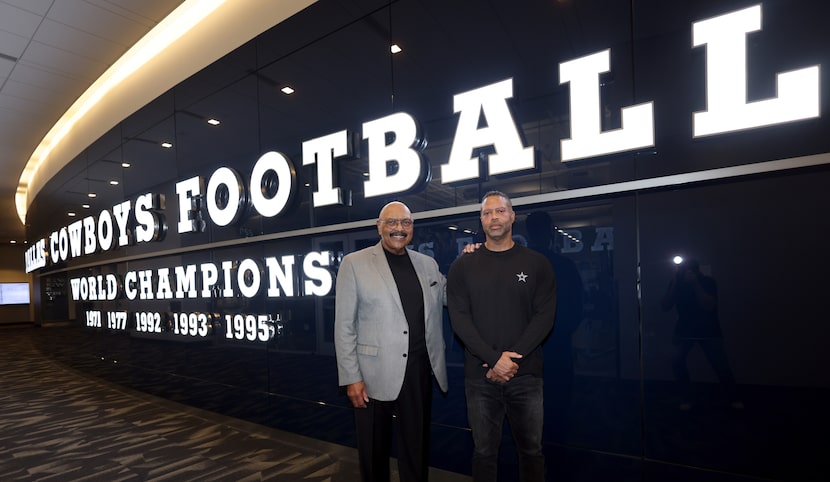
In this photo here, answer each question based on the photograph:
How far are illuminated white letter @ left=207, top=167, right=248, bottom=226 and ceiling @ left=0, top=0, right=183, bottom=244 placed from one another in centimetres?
170

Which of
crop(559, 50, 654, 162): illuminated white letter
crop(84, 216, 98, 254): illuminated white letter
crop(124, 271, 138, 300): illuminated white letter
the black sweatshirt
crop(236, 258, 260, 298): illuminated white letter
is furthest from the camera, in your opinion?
crop(84, 216, 98, 254): illuminated white letter

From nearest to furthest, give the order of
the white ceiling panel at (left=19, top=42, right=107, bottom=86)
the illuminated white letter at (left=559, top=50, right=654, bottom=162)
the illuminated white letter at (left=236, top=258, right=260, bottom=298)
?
the illuminated white letter at (left=559, top=50, right=654, bottom=162), the illuminated white letter at (left=236, top=258, right=260, bottom=298), the white ceiling panel at (left=19, top=42, right=107, bottom=86)

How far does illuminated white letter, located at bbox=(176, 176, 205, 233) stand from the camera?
424 cm

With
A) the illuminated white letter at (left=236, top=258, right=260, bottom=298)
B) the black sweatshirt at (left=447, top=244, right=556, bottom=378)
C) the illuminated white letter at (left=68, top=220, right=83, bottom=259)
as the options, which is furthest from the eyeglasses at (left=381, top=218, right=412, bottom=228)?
the illuminated white letter at (left=68, top=220, right=83, bottom=259)

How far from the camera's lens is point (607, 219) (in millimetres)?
2146

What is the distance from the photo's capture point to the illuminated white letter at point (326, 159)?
3.12 m

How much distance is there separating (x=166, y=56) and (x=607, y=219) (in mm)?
5096

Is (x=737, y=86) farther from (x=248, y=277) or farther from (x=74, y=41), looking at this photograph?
(x=74, y=41)

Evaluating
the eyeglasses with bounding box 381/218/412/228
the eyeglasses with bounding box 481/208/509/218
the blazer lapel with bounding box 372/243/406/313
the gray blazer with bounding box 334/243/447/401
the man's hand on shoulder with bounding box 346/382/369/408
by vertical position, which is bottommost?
the man's hand on shoulder with bounding box 346/382/369/408

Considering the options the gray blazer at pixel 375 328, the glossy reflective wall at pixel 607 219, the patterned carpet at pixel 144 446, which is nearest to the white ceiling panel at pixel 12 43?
the glossy reflective wall at pixel 607 219

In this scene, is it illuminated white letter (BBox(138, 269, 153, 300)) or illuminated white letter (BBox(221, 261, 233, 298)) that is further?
illuminated white letter (BBox(138, 269, 153, 300))

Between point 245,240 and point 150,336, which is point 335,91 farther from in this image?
point 150,336

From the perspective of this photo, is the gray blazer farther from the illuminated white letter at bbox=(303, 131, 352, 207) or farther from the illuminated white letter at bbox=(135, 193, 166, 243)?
the illuminated white letter at bbox=(135, 193, 166, 243)

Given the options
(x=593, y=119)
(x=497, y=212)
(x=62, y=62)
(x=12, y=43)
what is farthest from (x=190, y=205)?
(x=593, y=119)
